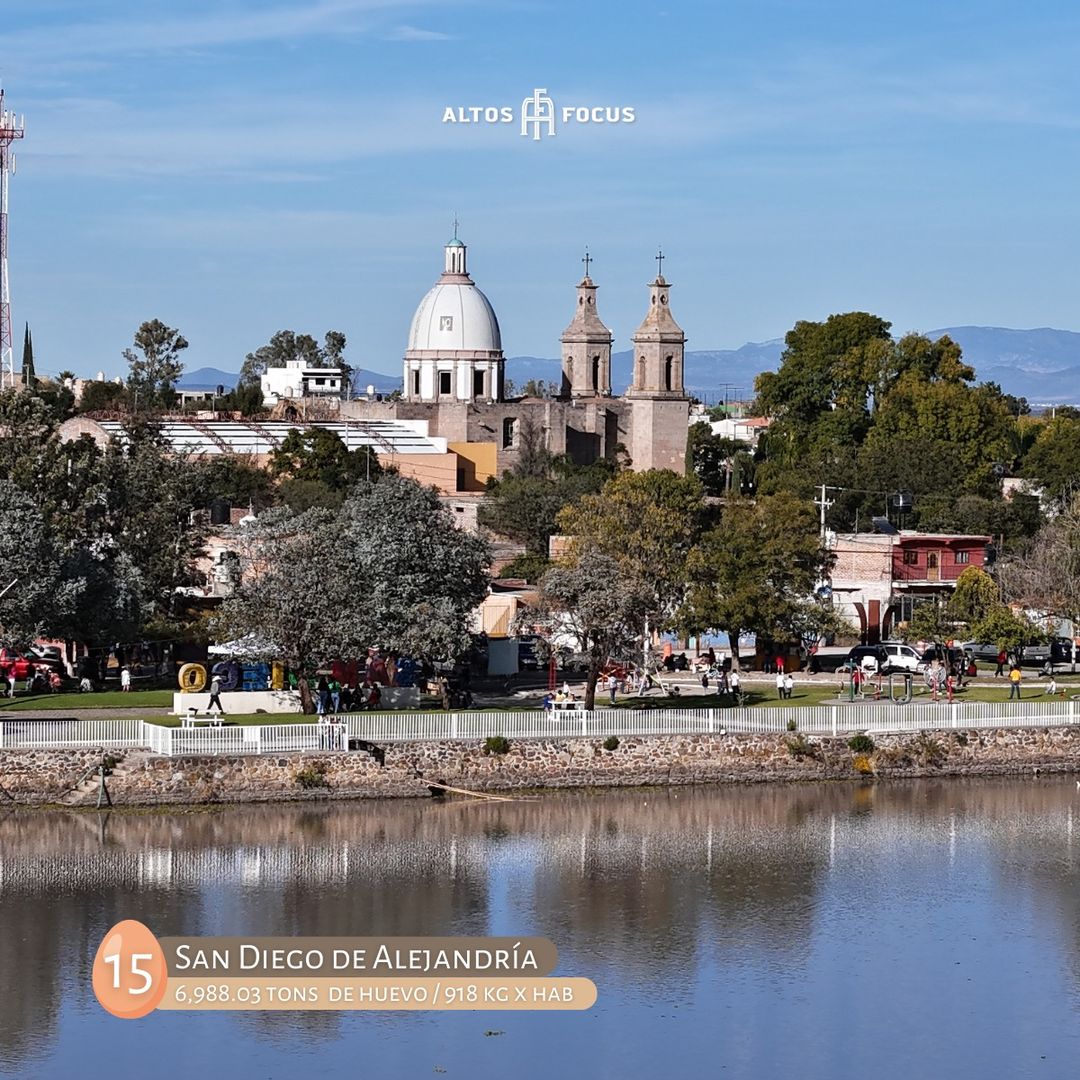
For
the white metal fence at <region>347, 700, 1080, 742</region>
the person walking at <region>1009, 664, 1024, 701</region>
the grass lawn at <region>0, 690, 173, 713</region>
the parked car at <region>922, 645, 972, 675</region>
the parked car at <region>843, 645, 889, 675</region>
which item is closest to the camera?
the white metal fence at <region>347, 700, 1080, 742</region>

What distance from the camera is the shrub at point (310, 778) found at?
39.0 metres

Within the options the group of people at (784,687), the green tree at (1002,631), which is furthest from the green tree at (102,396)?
the group of people at (784,687)

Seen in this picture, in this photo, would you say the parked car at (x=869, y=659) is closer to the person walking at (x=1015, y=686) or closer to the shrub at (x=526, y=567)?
the person walking at (x=1015, y=686)

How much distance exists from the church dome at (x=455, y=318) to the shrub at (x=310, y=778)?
272 ft

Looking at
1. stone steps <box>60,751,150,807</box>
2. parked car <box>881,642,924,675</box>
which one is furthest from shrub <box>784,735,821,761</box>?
stone steps <box>60,751,150,807</box>

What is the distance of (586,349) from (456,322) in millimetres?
9095

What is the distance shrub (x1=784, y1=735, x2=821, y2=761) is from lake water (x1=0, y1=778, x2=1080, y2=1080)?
2.33ft

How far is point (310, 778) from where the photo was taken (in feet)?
128

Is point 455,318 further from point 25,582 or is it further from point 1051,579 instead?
point 25,582

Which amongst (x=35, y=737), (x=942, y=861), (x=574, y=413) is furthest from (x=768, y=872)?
(x=574, y=413)

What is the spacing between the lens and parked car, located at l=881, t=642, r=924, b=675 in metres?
51.6

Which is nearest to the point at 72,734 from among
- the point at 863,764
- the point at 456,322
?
the point at 863,764

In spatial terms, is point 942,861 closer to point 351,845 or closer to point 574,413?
point 351,845

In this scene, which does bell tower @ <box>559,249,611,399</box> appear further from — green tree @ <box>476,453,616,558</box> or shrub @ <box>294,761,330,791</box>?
shrub @ <box>294,761,330,791</box>
